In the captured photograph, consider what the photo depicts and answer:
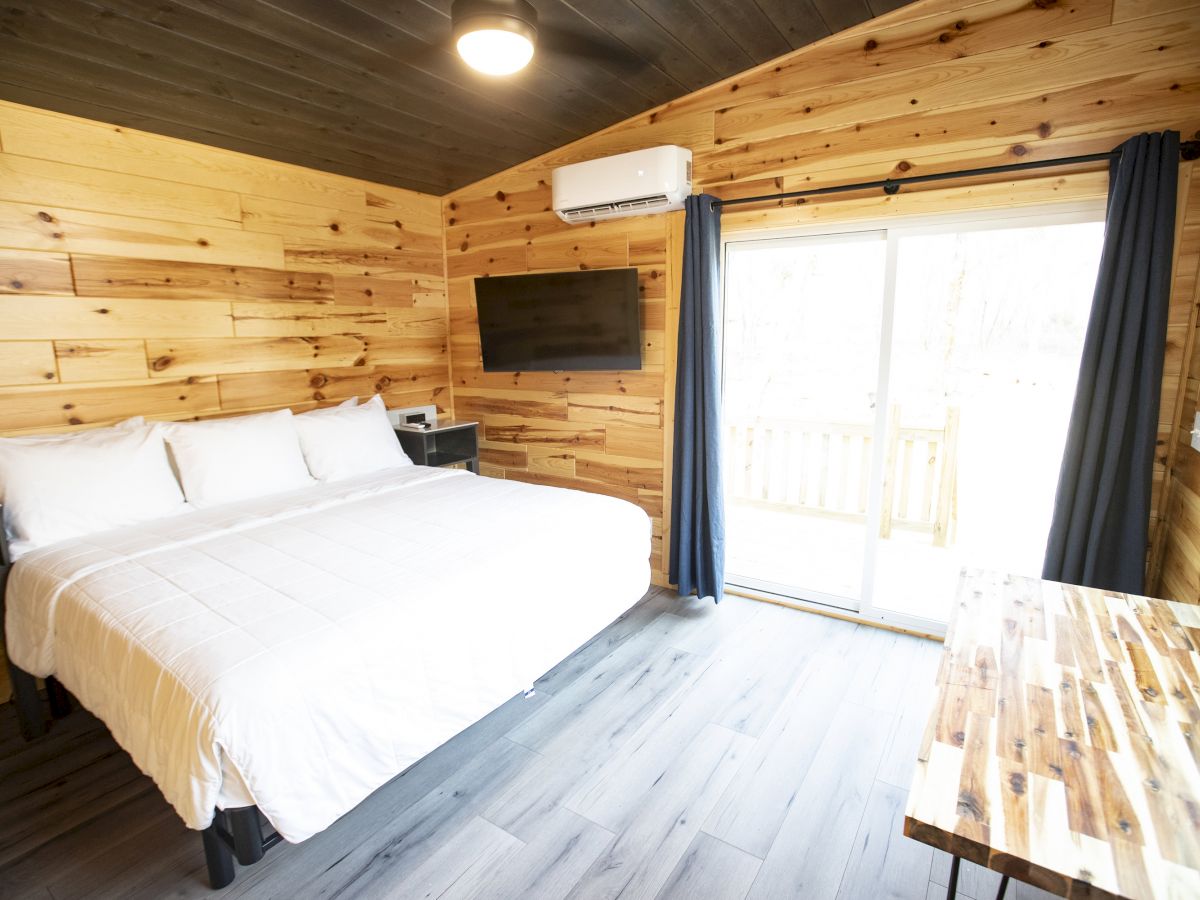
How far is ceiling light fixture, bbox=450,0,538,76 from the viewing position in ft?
6.50

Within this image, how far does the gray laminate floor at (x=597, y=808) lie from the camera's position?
1.67 metres

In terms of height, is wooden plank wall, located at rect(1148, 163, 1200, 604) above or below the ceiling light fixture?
below

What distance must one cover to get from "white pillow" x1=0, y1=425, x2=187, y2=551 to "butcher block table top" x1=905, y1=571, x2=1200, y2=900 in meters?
2.82

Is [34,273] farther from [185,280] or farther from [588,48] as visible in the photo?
[588,48]

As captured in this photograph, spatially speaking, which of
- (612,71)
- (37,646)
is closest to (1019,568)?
(612,71)

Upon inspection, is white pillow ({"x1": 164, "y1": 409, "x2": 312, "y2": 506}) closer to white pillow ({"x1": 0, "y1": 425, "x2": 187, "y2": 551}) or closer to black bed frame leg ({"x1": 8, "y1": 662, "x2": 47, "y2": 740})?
white pillow ({"x1": 0, "y1": 425, "x2": 187, "y2": 551})

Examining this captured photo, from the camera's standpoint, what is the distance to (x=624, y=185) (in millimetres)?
3174

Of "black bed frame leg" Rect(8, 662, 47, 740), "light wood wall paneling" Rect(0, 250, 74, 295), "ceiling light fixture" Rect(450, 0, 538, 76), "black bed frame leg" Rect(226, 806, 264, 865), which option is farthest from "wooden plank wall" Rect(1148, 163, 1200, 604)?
"light wood wall paneling" Rect(0, 250, 74, 295)

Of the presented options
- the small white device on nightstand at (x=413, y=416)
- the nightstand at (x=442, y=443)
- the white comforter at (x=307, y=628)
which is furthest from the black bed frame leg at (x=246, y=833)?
the small white device on nightstand at (x=413, y=416)

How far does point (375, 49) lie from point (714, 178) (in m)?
1.67

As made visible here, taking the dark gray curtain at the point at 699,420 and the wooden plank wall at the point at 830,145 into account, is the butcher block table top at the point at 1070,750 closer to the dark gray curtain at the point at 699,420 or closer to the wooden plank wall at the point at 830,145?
the wooden plank wall at the point at 830,145

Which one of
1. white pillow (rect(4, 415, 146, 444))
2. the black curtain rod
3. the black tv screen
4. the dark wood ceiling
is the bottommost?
white pillow (rect(4, 415, 146, 444))

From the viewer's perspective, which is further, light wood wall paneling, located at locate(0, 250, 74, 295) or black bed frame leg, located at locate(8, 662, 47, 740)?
light wood wall paneling, located at locate(0, 250, 74, 295)

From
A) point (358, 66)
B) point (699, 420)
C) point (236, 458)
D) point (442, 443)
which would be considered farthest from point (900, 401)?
point (236, 458)
